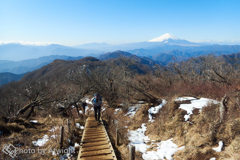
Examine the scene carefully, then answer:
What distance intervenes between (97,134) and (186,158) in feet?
15.6

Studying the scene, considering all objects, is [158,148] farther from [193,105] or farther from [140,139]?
[193,105]

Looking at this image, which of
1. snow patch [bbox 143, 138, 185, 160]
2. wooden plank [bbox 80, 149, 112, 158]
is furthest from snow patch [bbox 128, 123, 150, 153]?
wooden plank [bbox 80, 149, 112, 158]

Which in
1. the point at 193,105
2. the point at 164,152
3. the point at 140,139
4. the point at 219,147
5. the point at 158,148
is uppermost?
the point at 193,105

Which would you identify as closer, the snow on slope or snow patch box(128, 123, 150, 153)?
the snow on slope

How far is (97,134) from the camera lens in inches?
280

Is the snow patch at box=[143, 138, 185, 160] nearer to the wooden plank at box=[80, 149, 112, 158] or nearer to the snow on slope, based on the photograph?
the snow on slope

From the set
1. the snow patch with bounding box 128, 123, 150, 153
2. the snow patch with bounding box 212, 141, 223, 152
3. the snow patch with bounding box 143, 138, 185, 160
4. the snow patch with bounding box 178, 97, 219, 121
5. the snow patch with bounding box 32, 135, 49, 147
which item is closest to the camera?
the snow patch with bounding box 212, 141, 223, 152

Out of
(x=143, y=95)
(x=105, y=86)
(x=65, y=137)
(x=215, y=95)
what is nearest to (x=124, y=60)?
(x=105, y=86)

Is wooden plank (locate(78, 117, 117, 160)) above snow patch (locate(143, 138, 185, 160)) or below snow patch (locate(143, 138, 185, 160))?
above

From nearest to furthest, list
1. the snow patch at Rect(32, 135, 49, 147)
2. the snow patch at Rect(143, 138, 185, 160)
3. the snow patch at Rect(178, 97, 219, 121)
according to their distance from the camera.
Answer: the snow patch at Rect(143, 138, 185, 160) < the snow patch at Rect(32, 135, 49, 147) < the snow patch at Rect(178, 97, 219, 121)

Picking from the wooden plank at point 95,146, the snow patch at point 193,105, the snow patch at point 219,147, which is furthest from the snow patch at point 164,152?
the snow patch at point 193,105

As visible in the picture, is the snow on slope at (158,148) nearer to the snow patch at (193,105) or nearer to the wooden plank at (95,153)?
the wooden plank at (95,153)

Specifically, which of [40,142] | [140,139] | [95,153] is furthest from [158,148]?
[40,142]

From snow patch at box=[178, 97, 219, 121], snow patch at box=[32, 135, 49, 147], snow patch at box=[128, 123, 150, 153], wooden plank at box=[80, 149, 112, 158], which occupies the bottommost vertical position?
snow patch at box=[128, 123, 150, 153]
